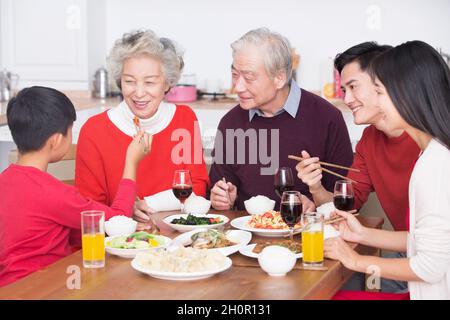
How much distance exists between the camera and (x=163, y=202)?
257 centimetres

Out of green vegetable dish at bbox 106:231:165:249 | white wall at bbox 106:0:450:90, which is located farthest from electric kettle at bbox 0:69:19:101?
green vegetable dish at bbox 106:231:165:249

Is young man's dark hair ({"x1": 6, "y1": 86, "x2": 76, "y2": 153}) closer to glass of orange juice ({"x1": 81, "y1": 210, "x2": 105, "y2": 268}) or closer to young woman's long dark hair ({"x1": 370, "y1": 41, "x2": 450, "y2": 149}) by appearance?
glass of orange juice ({"x1": 81, "y1": 210, "x2": 105, "y2": 268})

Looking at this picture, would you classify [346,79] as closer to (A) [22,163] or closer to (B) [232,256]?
(B) [232,256]

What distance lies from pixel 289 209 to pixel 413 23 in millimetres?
3285

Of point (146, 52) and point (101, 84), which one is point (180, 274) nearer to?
point (146, 52)

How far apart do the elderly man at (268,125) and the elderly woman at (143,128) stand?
189 mm

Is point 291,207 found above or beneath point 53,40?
beneath

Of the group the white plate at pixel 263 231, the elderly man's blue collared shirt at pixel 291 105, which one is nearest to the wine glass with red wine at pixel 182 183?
the white plate at pixel 263 231

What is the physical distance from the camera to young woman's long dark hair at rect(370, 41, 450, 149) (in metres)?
1.84

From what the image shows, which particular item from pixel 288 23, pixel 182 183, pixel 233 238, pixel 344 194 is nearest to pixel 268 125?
pixel 182 183

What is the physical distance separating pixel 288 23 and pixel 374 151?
2.66m

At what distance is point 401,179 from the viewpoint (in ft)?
8.52

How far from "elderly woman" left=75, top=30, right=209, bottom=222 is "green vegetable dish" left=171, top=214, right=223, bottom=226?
19.0 inches

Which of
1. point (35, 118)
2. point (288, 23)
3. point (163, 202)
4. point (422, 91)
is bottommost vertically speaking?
point (163, 202)
